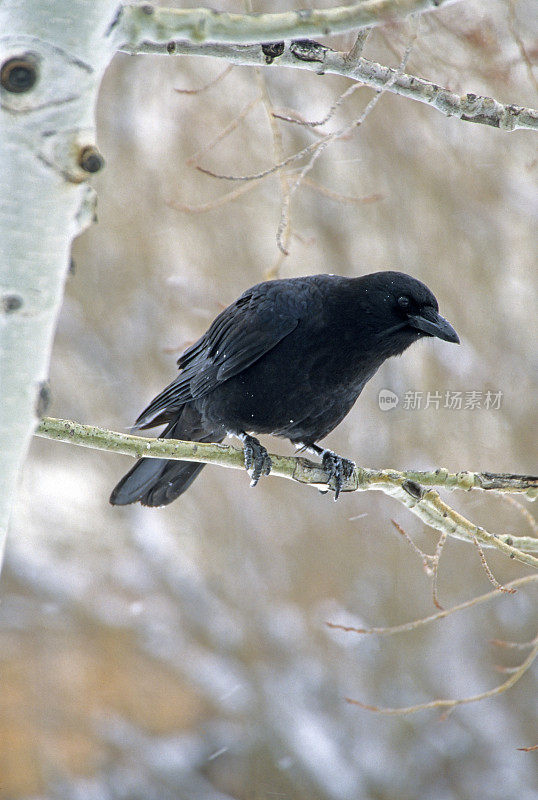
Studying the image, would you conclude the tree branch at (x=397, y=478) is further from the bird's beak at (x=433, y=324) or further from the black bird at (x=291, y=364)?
the bird's beak at (x=433, y=324)

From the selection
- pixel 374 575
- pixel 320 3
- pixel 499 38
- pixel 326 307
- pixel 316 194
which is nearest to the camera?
pixel 326 307

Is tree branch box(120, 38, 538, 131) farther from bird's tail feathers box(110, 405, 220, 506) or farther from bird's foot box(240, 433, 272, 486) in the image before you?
bird's tail feathers box(110, 405, 220, 506)

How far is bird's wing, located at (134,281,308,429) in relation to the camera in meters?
3.41

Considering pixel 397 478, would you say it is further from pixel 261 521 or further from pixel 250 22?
pixel 261 521

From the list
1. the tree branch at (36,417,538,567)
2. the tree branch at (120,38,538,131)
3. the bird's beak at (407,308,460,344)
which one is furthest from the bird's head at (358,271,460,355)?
the tree branch at (120,38,538,131)

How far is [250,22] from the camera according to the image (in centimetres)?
142

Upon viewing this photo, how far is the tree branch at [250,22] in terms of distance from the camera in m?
1.42

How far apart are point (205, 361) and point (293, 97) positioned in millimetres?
2985

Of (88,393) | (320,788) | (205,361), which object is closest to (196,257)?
(88,393)

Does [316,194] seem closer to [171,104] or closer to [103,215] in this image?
[171,104]

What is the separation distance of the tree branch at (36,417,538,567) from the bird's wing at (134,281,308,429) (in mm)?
619

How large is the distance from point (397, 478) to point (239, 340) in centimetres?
110

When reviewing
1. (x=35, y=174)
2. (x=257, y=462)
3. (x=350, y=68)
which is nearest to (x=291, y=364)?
(x=257, y=462)

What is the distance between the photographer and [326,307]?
3.42m
